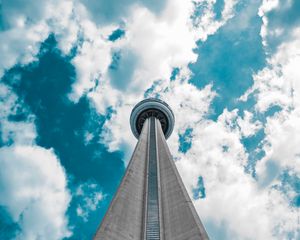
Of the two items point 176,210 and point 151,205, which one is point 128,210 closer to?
point 151,205

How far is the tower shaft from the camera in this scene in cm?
2102

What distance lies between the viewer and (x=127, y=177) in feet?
94.5

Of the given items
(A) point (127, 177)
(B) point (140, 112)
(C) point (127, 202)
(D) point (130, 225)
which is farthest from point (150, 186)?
(B) point (140, 112)

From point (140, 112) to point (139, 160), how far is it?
21616 mm

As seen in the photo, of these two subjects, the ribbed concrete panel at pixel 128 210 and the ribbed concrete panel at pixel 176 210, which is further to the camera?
the ribbed concrete panel at pixel 128 210

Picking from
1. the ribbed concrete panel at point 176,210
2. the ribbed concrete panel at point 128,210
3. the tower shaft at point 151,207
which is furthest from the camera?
the tower shaft at point 151,207

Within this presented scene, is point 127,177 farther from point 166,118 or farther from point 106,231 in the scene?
point 166,118

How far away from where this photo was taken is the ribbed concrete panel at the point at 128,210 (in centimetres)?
2069

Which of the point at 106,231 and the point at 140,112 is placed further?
the point at 140,112

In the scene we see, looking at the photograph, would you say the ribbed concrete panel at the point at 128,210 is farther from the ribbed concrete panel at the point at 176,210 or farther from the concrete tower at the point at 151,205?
the ribbed concrete panel at the point at 176,210

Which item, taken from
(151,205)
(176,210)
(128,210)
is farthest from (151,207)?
(176,210)

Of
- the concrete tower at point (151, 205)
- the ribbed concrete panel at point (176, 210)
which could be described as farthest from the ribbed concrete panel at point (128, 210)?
the ribbed concrete panel at point (176, 210)

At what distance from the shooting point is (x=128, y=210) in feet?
80.2

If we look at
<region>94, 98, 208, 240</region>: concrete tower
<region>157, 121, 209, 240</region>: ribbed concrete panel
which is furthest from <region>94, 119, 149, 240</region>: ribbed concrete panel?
<region>157, 121, 209, 240</region>: ribbed concrete panel
